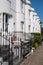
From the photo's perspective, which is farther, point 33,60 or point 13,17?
point 13,17

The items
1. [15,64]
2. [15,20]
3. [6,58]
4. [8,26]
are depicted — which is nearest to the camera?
[6,58]

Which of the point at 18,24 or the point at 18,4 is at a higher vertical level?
the point at 18,4

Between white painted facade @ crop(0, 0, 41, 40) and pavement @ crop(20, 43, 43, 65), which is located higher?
white painted facade @ crop(0, 0, 41, 40)

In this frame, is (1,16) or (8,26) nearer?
(1,16)

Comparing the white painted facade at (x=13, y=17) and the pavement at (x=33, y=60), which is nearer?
the pavement at (x=33, y=60)

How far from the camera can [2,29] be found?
17688mm

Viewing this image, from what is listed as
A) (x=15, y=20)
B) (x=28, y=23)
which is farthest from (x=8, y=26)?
(x=28, y=23)

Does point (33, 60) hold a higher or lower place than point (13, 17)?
lower

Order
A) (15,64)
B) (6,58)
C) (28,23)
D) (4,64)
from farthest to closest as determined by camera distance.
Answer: (28,23) → (15,64) → (6,58) → (4,64)

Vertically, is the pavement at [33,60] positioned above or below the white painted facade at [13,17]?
below

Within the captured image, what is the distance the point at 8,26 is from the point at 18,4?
435 centimetres

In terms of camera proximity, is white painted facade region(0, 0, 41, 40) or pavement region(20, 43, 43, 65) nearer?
pavement region(20, 43, 43, 65)

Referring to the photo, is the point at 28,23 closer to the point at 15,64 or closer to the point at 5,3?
the point at 5,3

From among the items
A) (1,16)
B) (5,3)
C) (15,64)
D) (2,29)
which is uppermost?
(5,3)
